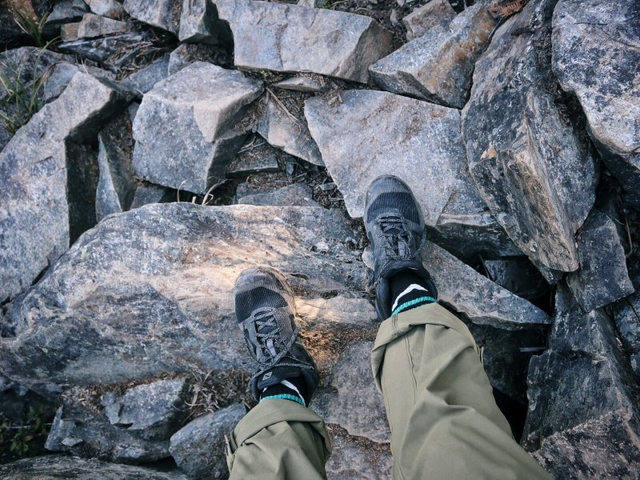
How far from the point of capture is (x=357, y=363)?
10.8 ft

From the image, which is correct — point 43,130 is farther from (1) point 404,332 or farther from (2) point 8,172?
(1) point 404,332

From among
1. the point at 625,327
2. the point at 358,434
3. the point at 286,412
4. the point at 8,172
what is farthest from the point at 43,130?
the point at 625,327

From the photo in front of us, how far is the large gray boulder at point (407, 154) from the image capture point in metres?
3.31

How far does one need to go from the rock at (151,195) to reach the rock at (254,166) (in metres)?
0.56

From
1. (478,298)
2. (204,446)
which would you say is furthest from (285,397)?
(478,298)

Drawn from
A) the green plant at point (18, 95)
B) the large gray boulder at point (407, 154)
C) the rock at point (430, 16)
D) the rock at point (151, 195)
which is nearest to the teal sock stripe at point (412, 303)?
the large gray boulder at point (407, 154)

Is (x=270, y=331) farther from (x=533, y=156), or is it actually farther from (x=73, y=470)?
(x=533, y=156)

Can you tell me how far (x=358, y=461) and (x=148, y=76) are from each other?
11.8 ft

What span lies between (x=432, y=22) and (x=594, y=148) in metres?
1.58

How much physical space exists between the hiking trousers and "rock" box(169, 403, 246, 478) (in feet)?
1.93

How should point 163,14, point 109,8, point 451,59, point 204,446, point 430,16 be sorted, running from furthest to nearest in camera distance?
point 109,8 < point 163,14 < point 430,16 < point 451,59 < point 204,446

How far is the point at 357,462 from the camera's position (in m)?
3.01

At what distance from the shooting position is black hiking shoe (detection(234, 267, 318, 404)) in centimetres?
309

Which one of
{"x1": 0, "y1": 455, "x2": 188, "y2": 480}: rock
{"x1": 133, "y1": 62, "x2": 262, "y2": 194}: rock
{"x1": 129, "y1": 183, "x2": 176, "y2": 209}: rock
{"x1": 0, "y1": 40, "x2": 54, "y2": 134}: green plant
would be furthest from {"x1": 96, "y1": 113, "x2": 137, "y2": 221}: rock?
{"x1": 0, "y1": 455, "x2": 188, "y2": 480}: rock
